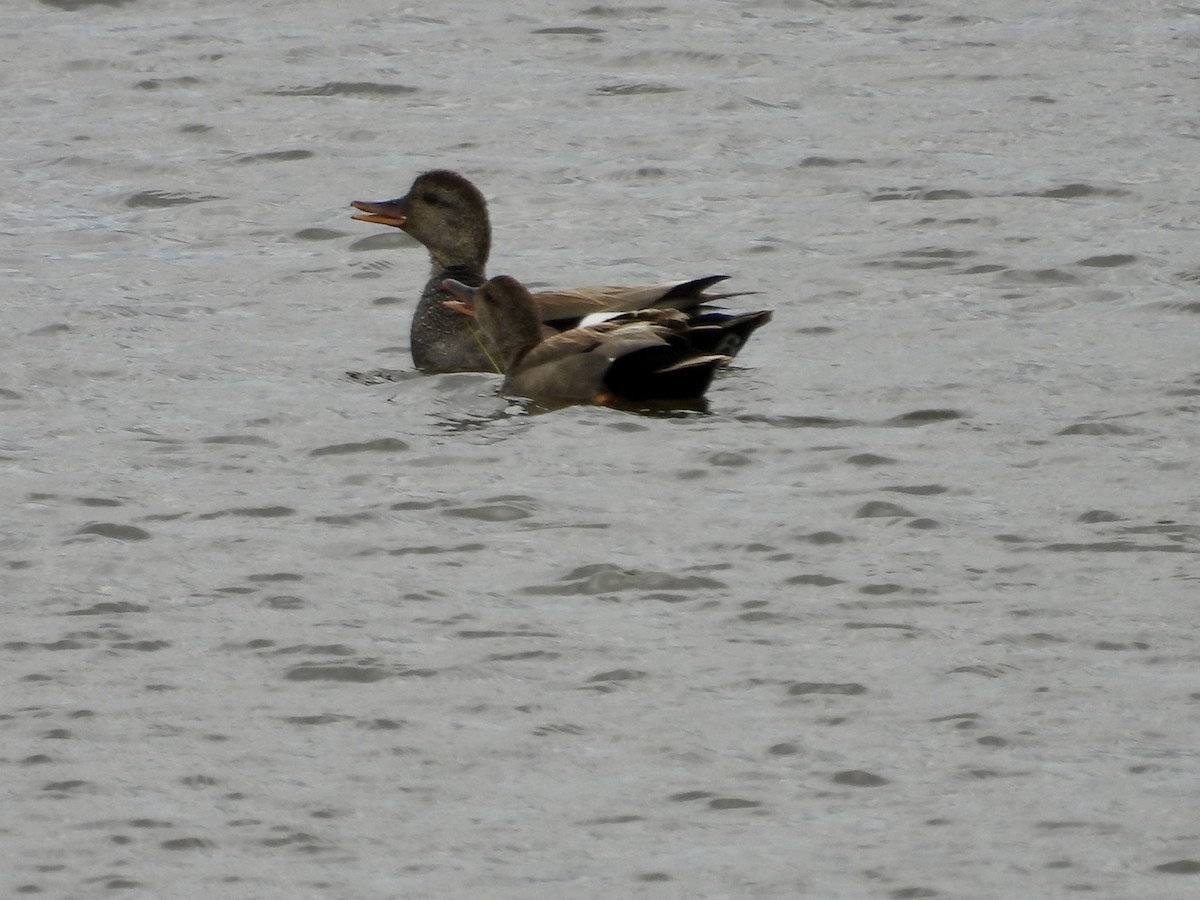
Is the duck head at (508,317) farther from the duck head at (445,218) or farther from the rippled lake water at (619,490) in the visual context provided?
the duck head at (445,218)

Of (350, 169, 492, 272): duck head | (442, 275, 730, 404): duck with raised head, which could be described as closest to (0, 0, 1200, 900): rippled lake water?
(442, 275, 730, 404): duck with raised head

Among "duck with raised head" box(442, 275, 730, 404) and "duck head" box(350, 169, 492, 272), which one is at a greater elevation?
"duck head" box(350, 169, 492, 272)

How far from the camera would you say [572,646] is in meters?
8.17

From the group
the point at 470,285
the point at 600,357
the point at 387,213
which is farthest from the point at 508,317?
the point at 387,213

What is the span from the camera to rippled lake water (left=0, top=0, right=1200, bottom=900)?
22.7ft

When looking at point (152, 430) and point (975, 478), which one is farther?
point (152, 430)

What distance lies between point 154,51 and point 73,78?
0.86m

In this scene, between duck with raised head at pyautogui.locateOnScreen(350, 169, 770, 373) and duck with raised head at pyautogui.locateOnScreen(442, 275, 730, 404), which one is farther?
duck with raised head at pyautogui.locateOnScreen(350, 169, 770, 373)

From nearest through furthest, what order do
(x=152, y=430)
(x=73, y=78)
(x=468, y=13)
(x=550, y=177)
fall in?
1. (x=152, y=430)
2. (x=550, y=177)
3. (x=73, y=78)
4. (x=468, y=13)

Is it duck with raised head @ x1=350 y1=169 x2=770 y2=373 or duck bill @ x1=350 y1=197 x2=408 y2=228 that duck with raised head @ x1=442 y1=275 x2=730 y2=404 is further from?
duck bill @ x1=350 y1=197 x2=408 y2=228

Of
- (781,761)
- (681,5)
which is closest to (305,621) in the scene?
(781,761)

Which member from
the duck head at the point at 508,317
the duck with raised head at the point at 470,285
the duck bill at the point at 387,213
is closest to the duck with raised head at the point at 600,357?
the duck head at the point at 508,317

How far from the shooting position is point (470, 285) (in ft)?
41.5

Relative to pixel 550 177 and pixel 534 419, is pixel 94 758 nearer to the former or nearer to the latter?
pixel 534 419
